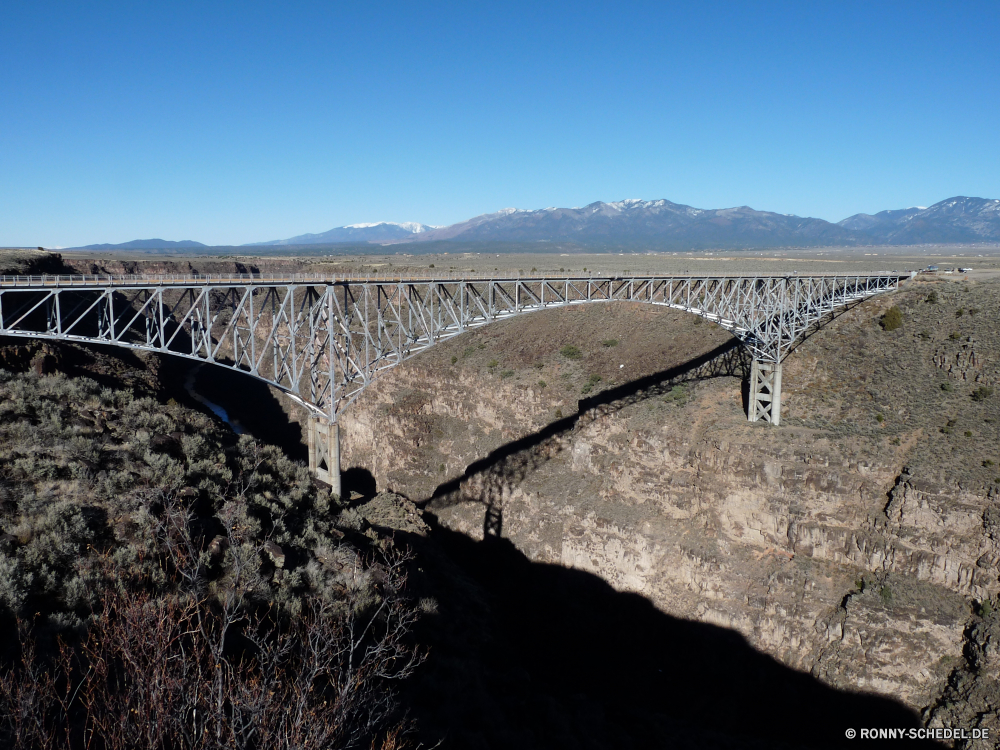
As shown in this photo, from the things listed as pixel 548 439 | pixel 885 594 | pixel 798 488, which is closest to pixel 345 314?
pixel 548 439

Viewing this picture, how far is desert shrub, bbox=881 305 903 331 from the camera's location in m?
34.0

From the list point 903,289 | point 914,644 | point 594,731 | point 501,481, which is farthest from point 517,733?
point 903,289

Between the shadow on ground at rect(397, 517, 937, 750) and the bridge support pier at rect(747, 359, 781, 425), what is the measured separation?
10.1 meters

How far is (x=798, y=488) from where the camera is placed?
26.6 m

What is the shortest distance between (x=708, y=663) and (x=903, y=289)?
25443mm

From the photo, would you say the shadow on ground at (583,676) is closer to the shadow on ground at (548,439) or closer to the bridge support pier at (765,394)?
the shadow on ground at (548,439)

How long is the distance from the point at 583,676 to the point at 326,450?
46.2ft

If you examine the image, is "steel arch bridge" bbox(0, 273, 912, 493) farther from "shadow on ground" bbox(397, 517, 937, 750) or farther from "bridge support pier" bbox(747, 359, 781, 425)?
"shadow on ground" bbox(397, 517, 937, 750)

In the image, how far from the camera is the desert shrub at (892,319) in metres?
34.0

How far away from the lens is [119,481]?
1530 centimetres

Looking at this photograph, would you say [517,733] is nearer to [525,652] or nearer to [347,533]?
[347,533]

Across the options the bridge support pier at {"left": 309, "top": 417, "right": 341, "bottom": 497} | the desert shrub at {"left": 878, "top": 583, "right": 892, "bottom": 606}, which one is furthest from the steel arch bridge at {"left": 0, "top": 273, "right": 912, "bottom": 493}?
the desert shrub at {"left": 878, "top": 583, "right": 892, "bottom": 606}

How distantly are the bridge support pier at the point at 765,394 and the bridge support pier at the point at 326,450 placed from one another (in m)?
19.3

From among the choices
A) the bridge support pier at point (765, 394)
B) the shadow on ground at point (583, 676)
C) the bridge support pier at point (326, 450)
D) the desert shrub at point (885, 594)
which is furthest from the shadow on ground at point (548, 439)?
the desert shrub at point (885, 594)
